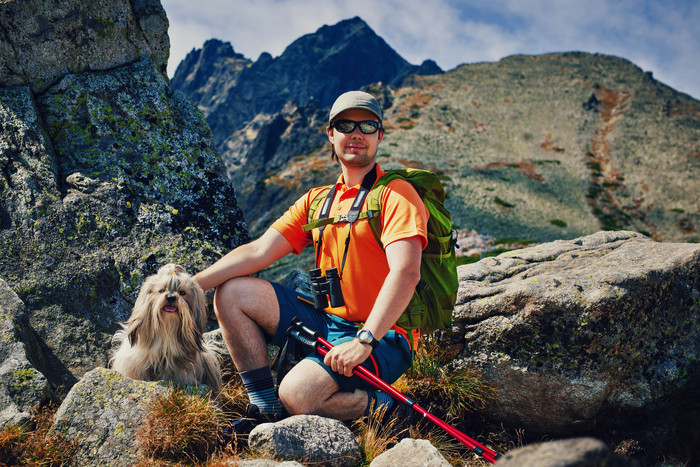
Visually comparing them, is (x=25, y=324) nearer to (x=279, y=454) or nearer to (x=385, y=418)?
(x=279, y=454)

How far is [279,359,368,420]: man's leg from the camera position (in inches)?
163

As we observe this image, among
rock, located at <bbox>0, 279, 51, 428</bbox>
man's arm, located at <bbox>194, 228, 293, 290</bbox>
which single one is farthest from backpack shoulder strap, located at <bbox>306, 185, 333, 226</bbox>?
rock, located at <bbox>0, 279, 51, 428</bbox>

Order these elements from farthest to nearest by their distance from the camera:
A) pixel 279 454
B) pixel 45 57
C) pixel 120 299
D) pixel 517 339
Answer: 1. pixel 45 57
2. pixel 120 299
3. pixel 517 339
4. pixel 279 454

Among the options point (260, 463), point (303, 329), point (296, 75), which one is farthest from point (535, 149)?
point (296, 75)

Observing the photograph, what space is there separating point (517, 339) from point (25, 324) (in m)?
5.55

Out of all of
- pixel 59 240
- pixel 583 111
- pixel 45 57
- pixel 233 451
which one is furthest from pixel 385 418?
pixel 583 111

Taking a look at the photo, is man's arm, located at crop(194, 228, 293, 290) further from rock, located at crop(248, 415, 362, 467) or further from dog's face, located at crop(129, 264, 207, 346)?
rock, located at crop(248, 415, 362, 467)

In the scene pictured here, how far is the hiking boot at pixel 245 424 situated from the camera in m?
4.12

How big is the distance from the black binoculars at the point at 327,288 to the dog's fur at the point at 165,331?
122cm

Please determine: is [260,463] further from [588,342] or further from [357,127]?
[588,342]

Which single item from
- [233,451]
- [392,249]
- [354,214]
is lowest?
[233,451]

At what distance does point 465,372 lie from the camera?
5.42 meters

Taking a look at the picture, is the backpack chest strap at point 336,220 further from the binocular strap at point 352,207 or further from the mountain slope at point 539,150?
the mountain slope at point 539,150

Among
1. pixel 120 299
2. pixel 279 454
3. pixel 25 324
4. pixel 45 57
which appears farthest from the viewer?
pixel 45 57
